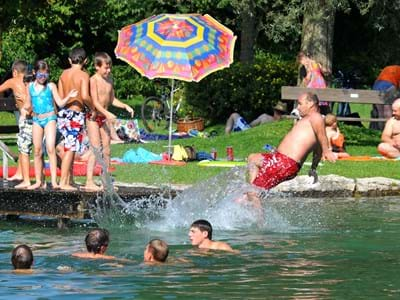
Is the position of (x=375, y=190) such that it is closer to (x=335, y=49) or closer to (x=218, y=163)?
(x=218, y=163)

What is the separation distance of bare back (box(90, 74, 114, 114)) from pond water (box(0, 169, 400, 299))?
132cm

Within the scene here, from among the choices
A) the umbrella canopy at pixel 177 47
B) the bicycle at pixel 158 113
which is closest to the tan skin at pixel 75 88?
the umbrella canopy at pixel 177 47

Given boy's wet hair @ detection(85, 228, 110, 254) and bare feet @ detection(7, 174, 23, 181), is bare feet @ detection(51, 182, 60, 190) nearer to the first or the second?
bare feet @ detection(7, 174, 23, 181)

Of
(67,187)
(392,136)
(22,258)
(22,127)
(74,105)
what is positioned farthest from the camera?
(392,136)

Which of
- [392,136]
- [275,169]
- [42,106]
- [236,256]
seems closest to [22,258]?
[236,256]

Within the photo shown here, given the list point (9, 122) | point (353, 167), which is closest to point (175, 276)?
point (353, 167)

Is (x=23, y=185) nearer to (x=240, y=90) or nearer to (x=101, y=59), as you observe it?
(x=101, y=59)

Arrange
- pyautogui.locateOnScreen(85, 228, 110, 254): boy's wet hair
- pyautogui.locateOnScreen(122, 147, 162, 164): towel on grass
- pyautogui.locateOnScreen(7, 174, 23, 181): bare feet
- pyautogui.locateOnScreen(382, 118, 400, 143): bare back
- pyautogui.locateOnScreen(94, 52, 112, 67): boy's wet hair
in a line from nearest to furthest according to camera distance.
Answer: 1. pyautogui.locateOnScreen(85, 228, 110, 254): boy's wet hair
2. pyautogui.locateOnScreen(94, 52, 112, 67): boy's wet hair
3. pyautogui.locateOnScreen(7, 174, 23, 181): bare feet
4. pyautogui.locateOnScreen(382, 118, 400, 143): bare back
5. pyautogui.locateOnScreen(122, 147, 162, 164): towel on grass

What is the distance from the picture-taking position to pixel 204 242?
41.3 feet

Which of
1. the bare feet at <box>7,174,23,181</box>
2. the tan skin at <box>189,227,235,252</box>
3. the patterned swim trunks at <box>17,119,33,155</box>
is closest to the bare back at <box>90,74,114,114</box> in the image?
the patterned swim trunks at <box>17,119,33,155</box>

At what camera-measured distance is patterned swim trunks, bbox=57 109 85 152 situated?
14.5m

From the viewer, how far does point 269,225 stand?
1452 cm

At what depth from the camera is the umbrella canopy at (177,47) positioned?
1867cm

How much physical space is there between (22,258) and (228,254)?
2.28 m
